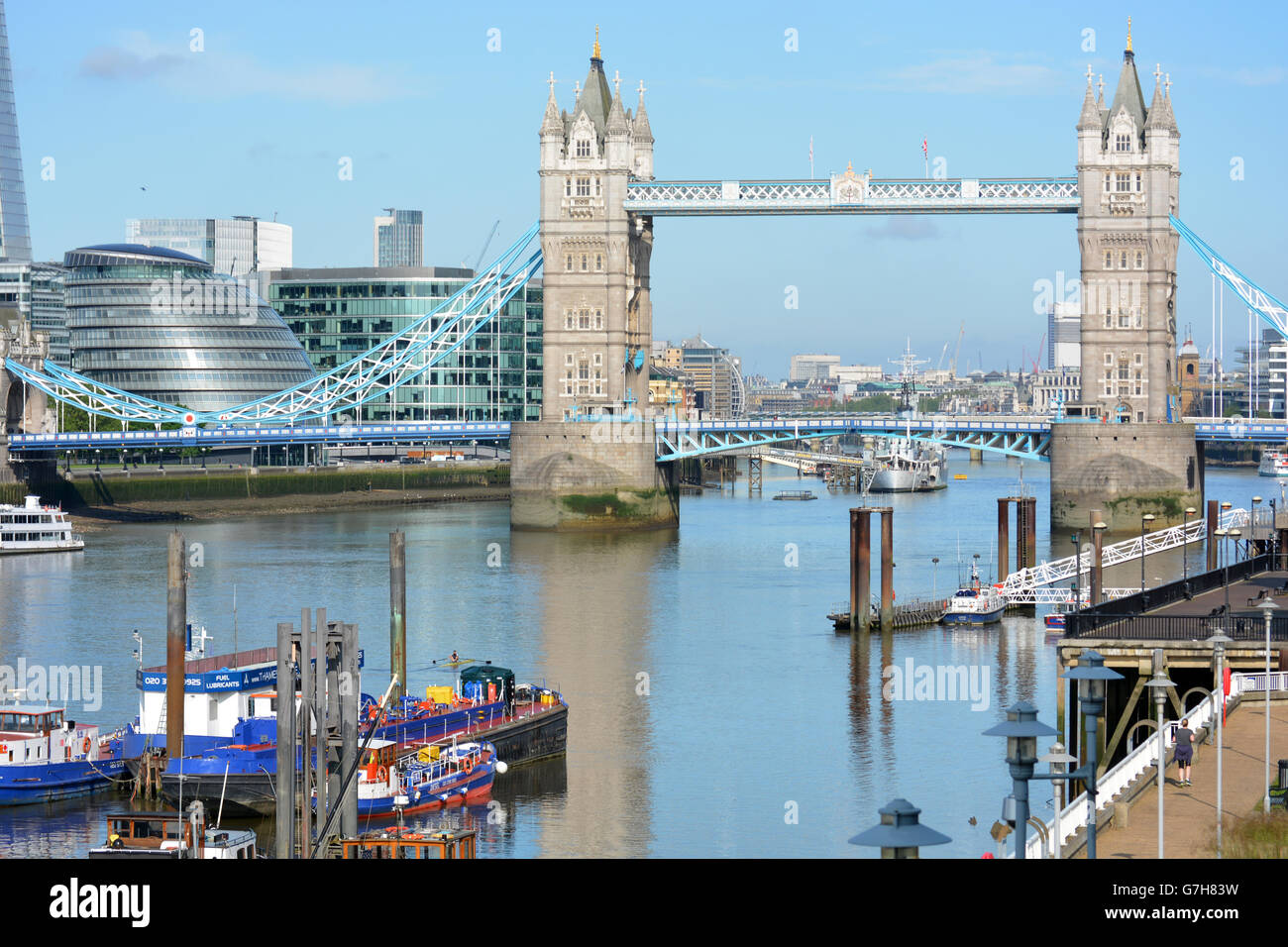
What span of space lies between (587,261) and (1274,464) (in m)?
66.1

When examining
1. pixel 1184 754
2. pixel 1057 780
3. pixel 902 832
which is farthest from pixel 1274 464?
pixel 902 832

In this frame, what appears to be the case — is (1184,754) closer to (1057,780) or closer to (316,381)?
(1057,780)

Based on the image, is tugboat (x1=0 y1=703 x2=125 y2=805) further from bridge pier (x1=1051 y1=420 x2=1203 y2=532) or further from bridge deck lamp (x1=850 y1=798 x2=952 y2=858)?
bridge pier (x1=1051 y1=420 x2=1203 y2=532)

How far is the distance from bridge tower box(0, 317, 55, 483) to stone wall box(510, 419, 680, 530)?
78.3 feet

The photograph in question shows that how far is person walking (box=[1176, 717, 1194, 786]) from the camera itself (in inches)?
794

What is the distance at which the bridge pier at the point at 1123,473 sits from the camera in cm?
7519

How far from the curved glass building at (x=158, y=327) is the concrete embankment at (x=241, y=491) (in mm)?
17802

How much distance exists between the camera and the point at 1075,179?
262 ft

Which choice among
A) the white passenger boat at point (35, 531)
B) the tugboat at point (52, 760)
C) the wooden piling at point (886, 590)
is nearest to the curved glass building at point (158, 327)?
the white passenger boat at point (35, 531)

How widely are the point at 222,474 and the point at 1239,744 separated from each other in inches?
3060

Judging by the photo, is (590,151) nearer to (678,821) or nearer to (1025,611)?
(1025,611)

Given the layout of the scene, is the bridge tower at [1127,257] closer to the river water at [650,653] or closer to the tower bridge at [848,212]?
the tower bridge at [848,212]

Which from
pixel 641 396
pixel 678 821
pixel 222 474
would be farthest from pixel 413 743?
pixel 222 474

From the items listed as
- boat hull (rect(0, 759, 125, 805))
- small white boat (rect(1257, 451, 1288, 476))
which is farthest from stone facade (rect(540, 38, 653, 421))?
small white boat (rect(1257, 451, 1288, 476))
